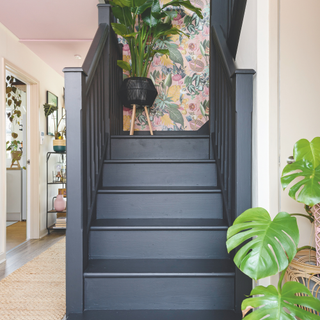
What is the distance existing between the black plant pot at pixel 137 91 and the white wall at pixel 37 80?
130 cm

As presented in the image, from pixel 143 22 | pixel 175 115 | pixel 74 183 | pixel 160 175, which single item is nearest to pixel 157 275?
pixel 74 183

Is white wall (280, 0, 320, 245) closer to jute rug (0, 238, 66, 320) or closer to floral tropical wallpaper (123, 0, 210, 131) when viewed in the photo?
jute rug (0, 238, 66, 320)

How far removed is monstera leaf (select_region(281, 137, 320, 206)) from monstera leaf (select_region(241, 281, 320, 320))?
30 cm

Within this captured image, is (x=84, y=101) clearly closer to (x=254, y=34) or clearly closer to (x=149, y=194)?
(x=149, y=194)

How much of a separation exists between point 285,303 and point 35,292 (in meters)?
1.62

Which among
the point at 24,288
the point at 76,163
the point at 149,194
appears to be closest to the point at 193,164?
the point at 149,194

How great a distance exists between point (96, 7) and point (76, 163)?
1.81m

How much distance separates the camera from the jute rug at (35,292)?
1553mm

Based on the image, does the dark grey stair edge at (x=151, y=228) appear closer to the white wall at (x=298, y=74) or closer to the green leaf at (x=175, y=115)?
the white wall at (x=298, y=74)

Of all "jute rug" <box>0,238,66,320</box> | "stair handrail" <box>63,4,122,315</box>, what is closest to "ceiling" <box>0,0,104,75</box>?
"stair handrail" <box>63,4,122,315</box>

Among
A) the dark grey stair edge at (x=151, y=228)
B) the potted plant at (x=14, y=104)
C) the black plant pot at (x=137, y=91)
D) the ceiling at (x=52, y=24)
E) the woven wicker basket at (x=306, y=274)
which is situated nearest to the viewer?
the woven wicker basket at (x=306, y=274)

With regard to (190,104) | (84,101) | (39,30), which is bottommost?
(84,101)

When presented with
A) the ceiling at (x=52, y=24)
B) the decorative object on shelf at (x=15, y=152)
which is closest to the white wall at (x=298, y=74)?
the ceiling at (x=52, y=24)

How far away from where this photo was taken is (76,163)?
4.93 ft
